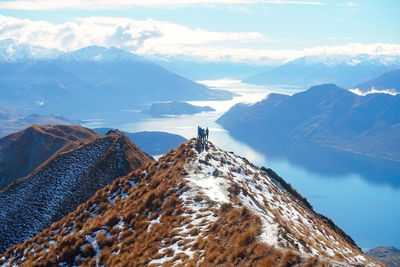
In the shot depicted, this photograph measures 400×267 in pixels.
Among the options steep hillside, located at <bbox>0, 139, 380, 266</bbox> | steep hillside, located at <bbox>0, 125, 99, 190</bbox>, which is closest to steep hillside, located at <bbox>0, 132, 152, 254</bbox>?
steep hillside, located at <bbox>0, 139, 380, 266</bbox>

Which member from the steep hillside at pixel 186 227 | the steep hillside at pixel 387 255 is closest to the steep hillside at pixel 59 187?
the steep hillside at pixel 186 227

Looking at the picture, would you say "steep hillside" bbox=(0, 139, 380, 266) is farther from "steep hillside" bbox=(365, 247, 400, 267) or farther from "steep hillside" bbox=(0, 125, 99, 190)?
"steep hillside" bbox=(365, 247, 400, 267)

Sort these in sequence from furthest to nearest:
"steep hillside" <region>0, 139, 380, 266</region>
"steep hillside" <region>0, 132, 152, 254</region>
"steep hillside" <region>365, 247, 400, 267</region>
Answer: "steep hillside" <region>365, 247, 400, 267</region> < "steep hillside" <region>0, 132, 152, 254</region> < "steep hillside" <region>0, 139, 380, 266</region>

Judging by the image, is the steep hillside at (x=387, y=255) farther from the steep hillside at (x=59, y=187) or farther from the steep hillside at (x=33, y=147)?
the steep hillside at (x=59, y=187)

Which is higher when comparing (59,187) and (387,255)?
(59,187)

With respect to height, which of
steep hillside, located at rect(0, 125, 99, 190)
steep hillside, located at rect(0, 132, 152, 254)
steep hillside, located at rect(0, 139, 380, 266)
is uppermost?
steep hillside, located at rect(0, 139, 380, 266)

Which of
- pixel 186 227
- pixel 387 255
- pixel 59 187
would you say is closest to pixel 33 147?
pixel 59 187

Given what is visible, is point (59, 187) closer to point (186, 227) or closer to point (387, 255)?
point (186, 227)
